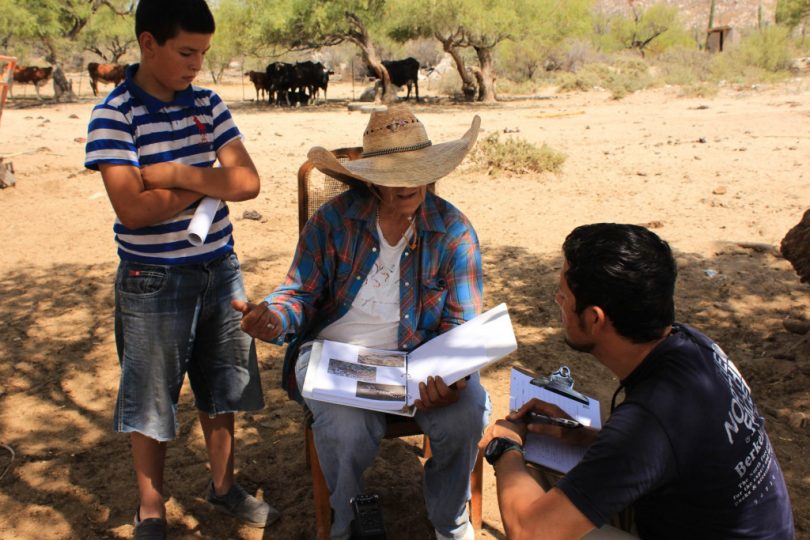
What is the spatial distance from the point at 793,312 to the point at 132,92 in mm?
4116

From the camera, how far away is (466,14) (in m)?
20.0

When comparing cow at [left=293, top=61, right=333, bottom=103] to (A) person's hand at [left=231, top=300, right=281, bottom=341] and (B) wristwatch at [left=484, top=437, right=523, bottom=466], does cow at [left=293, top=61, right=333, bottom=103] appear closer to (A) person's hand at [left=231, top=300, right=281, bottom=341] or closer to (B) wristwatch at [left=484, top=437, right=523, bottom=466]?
(A) person's hand at [left=231, top=300, right=281, bottom=341]

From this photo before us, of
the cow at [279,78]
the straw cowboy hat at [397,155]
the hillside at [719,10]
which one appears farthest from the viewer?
the hillside at [719,10]

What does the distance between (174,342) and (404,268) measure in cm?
85

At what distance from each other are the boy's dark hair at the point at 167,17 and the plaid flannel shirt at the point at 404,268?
811mm

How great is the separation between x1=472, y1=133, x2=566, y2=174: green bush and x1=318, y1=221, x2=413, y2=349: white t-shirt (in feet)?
20.3

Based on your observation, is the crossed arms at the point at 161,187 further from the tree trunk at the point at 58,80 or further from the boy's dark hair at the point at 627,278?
the tree trunk at the point at 58,80

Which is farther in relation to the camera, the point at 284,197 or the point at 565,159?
the point at 565,159

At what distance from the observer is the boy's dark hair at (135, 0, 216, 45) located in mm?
2094

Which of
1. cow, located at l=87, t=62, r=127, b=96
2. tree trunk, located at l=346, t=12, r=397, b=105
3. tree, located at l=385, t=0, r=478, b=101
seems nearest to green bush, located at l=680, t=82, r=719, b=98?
tree, located at l=385, t=0, r=478, b=101

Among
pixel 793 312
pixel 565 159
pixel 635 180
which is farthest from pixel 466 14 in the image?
pixel 793 312

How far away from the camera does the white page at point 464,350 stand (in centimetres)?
Result: 211

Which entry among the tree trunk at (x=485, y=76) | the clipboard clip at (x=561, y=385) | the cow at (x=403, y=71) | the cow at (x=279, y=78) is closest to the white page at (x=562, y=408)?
the clipboard clip at (x=561, y=385)

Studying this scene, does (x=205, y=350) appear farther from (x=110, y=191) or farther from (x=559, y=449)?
(x=559, y=449)
